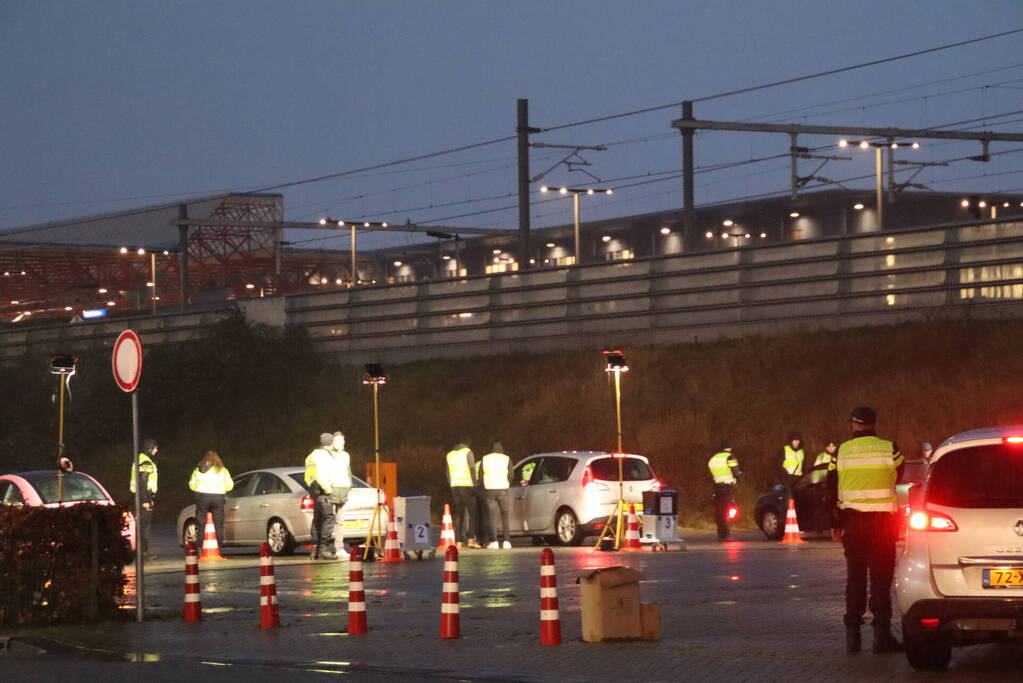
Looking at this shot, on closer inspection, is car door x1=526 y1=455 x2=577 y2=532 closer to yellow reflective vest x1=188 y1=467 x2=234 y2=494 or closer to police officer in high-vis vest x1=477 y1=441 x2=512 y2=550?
police officer in high-vis vest x1=477 y1=441 x2=512 y2=550

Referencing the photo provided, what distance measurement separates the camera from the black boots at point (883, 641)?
13.4 metres

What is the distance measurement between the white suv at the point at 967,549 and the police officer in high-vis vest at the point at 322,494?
16.0 meters

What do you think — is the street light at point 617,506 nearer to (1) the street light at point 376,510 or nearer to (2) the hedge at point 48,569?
(1) the street light at point 376,510

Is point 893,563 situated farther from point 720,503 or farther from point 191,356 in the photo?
point 191,356

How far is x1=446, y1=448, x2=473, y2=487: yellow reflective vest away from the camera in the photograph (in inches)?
1171

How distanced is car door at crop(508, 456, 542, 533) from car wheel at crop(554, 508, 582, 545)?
71 cm

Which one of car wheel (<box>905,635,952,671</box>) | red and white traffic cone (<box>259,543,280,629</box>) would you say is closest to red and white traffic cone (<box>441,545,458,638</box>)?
red and white traffic cone (<box>259,543,280,629</box>)

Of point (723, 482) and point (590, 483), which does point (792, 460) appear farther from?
point (590, 483)

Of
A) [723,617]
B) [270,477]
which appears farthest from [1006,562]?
[270,477]

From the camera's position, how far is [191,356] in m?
58.3

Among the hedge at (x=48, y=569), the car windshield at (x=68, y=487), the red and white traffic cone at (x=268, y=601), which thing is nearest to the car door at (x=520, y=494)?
the car windshield at (x=68, y=487)

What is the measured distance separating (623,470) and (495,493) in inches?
96.1

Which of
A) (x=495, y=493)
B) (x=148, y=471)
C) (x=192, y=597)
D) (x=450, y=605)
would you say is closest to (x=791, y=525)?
(x=495, y=493)

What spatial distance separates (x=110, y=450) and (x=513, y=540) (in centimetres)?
2792
